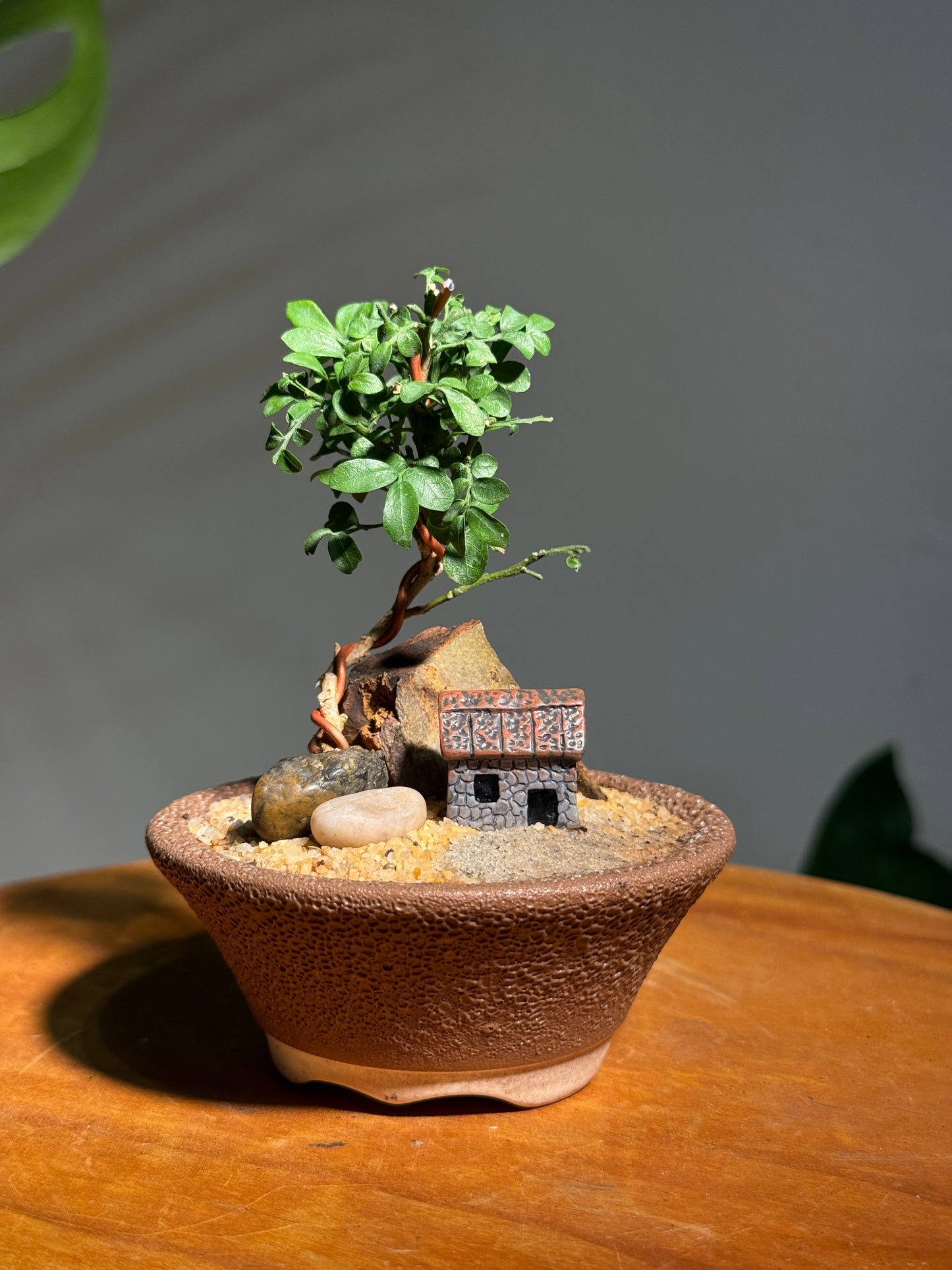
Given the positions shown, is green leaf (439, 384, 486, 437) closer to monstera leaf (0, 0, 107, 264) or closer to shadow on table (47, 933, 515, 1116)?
shadow on table (47, 933, 515, 1116)

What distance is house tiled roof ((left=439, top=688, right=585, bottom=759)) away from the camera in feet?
2.91

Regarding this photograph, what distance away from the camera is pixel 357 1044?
0.83m

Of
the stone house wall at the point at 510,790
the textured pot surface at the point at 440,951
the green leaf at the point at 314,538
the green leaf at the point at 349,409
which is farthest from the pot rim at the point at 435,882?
the green leaf at the point at 349,409

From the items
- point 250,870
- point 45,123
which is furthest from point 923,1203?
point 45,123

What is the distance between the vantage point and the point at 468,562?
36.8 inches

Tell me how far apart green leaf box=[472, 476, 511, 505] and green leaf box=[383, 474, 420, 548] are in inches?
3.0

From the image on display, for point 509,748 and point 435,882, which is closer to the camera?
point 435,882

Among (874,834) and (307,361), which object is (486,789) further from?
(874,834)

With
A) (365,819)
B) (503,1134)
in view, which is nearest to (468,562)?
(365,819)

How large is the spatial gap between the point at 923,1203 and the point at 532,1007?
Answer: 0.29 metres

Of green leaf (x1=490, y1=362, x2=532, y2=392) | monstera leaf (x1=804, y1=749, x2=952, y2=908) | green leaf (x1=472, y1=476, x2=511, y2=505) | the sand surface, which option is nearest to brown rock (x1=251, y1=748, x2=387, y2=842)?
the sand surface

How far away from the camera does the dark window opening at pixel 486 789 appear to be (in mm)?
920

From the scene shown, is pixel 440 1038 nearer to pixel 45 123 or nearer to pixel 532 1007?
pixel 532 1007

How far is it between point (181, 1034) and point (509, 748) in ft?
1.33
